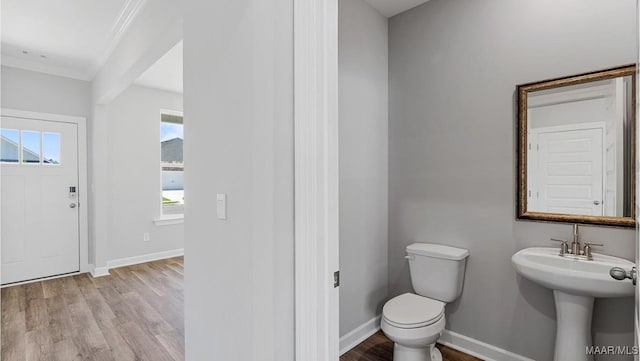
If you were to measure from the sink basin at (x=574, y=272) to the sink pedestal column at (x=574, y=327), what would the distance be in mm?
135

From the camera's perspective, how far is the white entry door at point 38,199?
11.6 feet

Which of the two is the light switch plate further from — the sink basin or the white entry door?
the white entry door

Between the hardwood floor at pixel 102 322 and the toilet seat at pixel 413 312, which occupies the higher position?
the toilet seat at pixel 413 312

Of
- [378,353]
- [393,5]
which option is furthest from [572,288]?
[393,5]

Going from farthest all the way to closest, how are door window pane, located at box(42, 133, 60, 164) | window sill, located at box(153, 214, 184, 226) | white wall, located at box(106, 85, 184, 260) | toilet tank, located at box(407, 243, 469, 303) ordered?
window sill, located at box(153, 214, 184, 226) < white wall, located at box(106, 85, 184, 260) < door window pane, located at box(42, 133, 60, 164) < toilet tank, located at box(407, 243, 469, 303)

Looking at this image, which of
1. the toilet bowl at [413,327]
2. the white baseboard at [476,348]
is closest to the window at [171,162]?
the toilet bowl at [413,327]

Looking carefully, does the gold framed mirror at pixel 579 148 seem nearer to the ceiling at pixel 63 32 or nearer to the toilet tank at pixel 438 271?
the toilet tank at pixel 438 271

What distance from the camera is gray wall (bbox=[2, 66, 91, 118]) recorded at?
350 centimetres

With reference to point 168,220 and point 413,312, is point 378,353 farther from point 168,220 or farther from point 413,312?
Result: point 168,220

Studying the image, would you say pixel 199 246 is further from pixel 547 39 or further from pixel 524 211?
pixel 547 39

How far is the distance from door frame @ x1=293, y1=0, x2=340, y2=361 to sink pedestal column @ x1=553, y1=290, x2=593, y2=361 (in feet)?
4.60

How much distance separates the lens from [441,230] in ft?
7.54

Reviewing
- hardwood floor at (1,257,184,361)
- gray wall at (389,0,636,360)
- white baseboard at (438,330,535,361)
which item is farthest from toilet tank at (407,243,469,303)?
hardwood floor at (1,257,184,361)

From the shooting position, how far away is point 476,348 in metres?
2.13
